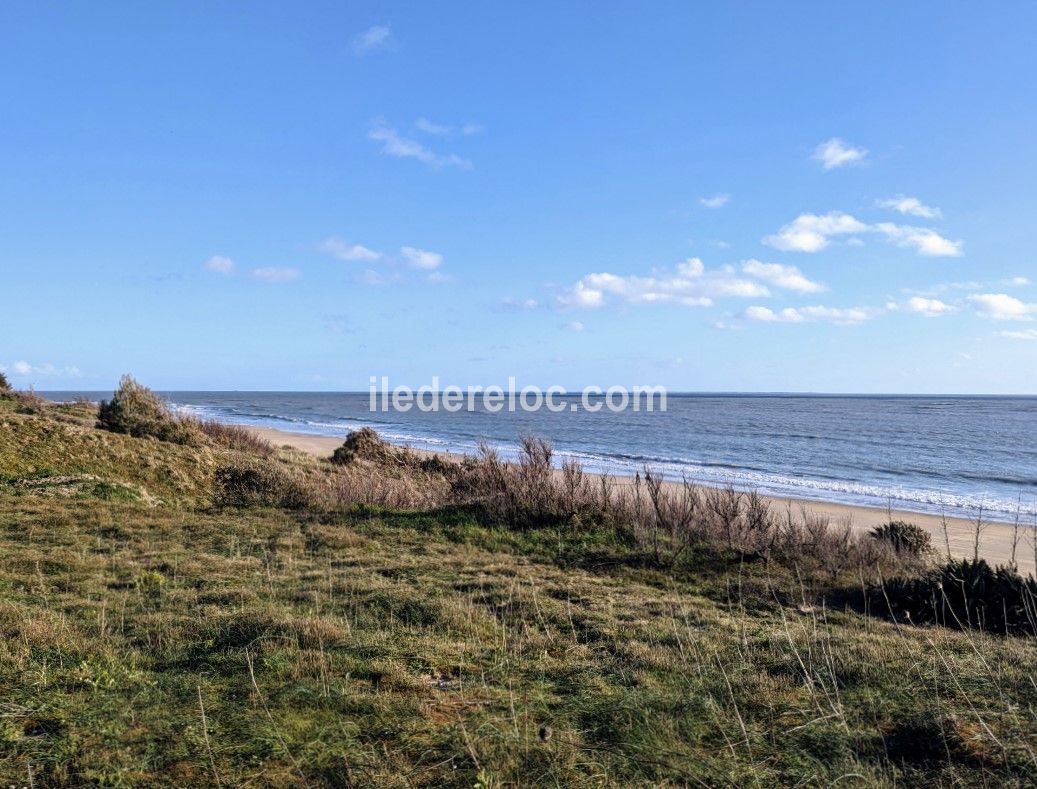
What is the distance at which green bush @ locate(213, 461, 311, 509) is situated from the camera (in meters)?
13.5

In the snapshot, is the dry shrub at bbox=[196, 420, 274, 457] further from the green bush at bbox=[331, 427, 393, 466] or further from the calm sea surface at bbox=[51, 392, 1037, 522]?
the calm sea surface at bbox=[51, 392, 1037, 522]

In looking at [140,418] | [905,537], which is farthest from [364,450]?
[905,537]

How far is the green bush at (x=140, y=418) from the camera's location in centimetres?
2061

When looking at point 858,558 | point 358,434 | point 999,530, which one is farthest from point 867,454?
point 858,558

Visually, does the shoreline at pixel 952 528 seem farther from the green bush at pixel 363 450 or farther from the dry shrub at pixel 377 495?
the dry shrub at pixel 377 495

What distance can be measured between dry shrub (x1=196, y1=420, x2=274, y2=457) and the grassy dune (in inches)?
571

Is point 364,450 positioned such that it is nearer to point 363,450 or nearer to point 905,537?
point 363,450

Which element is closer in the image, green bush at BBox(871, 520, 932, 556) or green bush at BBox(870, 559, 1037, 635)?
green bush at BBox(870, 559, 1037, 635)

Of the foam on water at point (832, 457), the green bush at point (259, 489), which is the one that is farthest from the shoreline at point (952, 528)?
the green bush at point (259, 489)

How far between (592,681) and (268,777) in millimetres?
2259

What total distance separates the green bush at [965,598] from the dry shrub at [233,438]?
19.8 meters

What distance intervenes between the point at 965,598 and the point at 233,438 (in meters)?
23.4

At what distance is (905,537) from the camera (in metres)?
11.1

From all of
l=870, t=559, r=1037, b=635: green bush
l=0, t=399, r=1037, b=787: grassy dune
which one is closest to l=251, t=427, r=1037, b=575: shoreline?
l=870, t=559, r=1037, b=635: green bush
